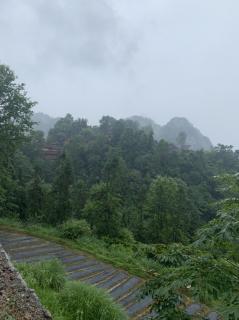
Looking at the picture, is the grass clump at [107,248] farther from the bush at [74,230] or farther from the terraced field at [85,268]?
the terraced field at [85,268]

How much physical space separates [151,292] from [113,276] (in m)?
8.70

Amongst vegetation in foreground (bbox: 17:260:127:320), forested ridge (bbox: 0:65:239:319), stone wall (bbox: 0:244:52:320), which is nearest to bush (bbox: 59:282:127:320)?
vegetation in foreground (bbox: 17:260:127:320)

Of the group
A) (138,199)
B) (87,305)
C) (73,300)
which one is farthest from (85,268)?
(138,199)

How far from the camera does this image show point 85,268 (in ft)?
42.4

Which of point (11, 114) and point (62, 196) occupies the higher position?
point (11, 114)

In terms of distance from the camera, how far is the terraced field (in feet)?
34.4

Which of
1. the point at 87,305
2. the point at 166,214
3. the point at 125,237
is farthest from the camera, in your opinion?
the point at 166,214

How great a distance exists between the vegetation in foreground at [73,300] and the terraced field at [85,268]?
7.66 ft

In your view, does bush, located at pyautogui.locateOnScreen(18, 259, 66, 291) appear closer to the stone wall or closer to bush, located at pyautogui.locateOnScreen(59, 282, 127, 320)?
bush, located at pyautogui.locateOnScreen(59, 282, 127, 320)

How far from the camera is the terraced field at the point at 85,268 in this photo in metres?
10.5

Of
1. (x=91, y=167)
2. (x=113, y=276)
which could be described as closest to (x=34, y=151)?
(x=91, y=167)

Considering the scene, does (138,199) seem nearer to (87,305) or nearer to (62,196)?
(62,196)

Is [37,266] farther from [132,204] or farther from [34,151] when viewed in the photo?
[34,151]

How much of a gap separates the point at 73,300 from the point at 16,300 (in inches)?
69.5
